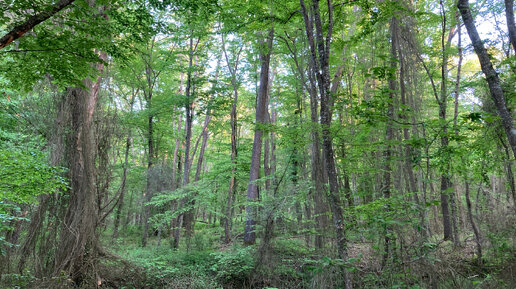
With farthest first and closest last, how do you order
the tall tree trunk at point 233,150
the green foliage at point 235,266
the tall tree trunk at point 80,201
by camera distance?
the tall tree trunk at point 233,150 < the green foliage at point 235,266 < the tall tree trunk at point 80,201

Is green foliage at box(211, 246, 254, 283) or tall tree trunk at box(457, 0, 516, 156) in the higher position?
tall tree trunk at box(457, 0, 516, 156)

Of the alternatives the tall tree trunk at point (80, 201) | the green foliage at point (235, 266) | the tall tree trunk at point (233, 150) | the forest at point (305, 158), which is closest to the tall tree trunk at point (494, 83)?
the forest at point (305, 158)

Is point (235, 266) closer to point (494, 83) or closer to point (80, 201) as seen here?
point (80, 201)

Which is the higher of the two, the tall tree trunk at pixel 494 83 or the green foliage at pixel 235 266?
the tall tree trunk at pixel 494 83

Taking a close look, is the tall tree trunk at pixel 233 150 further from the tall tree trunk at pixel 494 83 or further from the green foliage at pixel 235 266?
the tall tree trunk at pixel 494 83

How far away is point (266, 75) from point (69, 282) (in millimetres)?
8426

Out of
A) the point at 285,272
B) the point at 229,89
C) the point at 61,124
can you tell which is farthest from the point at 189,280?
the point at 229,89

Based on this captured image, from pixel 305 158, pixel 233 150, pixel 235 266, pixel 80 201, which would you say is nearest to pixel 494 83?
pixel 305 158

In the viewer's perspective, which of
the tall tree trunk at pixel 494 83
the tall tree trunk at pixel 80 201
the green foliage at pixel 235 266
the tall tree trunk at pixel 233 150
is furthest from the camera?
the tall tree trunk at pixel 233 150

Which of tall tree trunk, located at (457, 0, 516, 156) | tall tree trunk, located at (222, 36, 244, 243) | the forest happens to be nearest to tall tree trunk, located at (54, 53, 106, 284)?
the forest

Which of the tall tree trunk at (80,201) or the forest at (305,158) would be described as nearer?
the forest at (305,158)

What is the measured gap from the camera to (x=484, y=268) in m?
6.33

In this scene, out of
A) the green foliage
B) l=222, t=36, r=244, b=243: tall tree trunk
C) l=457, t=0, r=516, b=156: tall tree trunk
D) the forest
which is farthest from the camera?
l=222, t=36, r=244, b=243: tall tree trunk

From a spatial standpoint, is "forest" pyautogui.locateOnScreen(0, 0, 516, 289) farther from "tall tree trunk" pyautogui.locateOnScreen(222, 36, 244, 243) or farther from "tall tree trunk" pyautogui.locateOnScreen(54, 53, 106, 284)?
"tall tree trunk" pyautogui.locateOnScreen(222, 36, 244, 243)
